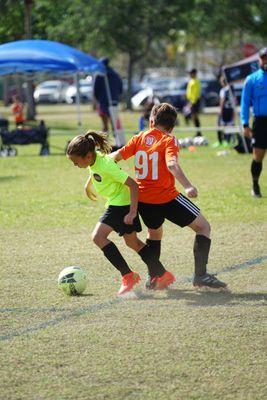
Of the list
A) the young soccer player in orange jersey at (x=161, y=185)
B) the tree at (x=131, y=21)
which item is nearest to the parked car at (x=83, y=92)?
the tree at (x=131, y=21)

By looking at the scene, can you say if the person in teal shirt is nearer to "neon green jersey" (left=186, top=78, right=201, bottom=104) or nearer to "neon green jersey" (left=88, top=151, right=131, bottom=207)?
"neon green jersey" (left=88, top=151, right=131, bottom=207)

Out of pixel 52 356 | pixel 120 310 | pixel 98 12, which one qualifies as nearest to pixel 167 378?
pixel 52 356

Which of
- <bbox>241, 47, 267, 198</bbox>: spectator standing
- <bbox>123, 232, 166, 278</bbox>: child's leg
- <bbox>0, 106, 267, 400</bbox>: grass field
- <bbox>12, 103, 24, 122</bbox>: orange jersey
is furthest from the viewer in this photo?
<bbox>12, 103, 24, 122</bbox>: orange jersey

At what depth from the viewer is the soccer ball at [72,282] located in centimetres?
710

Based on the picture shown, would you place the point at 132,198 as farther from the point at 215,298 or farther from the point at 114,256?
the point at 215,298

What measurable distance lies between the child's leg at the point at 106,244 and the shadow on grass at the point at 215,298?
46cm

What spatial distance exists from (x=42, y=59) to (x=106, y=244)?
44.5ft

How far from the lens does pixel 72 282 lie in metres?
7.10

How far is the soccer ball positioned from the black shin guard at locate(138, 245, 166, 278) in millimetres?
546

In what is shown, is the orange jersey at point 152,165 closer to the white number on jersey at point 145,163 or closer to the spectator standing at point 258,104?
the white number on jersey at point 145,163

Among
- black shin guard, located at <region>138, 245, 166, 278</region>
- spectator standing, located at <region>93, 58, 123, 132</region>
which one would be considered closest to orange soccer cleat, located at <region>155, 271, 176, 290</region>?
black shin guard, located at <region>138, 245, 166, 278</region>

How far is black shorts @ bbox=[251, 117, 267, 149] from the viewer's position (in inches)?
479

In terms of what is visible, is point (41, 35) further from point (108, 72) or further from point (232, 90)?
point (232, 90)

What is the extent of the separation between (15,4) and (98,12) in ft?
33.8
